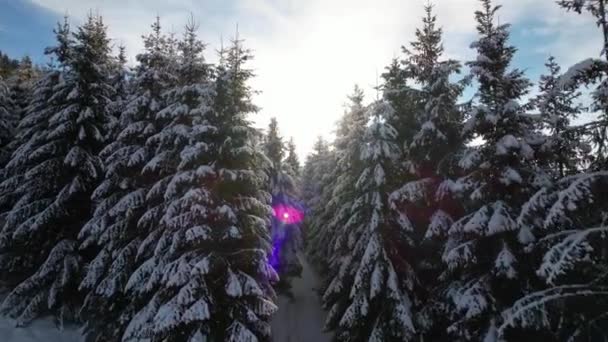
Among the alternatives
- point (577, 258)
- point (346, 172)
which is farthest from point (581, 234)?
point (346, 172)

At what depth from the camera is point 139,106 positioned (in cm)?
1753

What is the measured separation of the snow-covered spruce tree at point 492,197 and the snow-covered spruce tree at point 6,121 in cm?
2516

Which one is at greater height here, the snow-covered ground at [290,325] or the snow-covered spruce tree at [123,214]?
the snow-covered spruce tree at [123,214]

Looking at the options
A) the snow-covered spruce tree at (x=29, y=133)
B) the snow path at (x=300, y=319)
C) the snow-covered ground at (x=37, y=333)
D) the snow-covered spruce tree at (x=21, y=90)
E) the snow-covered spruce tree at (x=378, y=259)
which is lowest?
the snow path at (x=300, y=319)

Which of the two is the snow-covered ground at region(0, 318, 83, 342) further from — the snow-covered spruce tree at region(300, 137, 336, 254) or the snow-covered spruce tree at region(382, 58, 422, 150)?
the snow-covered spruce tree at region(300, 137, 336, 254)

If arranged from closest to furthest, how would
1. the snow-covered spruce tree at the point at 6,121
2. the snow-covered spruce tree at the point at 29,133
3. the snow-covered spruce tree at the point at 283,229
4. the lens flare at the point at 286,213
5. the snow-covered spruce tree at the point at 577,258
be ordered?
1. the snow-covered spruce tree at the point at 577,258
2. the snow-covered spruce tree at the point at 29,133
3. the snow-covered spruce tree at the point at 6,121
4. the snow-covered spruce tree at the point at 283,229
5. the lens flare at the point at 286,213

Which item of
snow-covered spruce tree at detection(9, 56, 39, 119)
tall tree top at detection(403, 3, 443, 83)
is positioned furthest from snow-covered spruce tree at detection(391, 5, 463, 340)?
snow-covered spruce tree at detection(9, 56, 39, 119)

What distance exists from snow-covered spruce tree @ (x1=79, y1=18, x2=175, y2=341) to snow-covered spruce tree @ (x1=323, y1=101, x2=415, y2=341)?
8.02 m

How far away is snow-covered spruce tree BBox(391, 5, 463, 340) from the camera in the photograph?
48.5ft

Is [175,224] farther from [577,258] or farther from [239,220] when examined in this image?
[577,258]

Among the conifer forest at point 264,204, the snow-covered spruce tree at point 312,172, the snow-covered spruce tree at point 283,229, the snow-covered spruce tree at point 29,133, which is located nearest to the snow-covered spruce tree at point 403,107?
the conifer forest at point 264,204

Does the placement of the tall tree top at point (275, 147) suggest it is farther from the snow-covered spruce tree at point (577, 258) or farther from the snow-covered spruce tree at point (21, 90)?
the snow-covered spruce tree at point (577, 258)

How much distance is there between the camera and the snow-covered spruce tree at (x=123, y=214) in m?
15.8

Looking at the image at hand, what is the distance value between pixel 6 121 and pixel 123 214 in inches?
592
